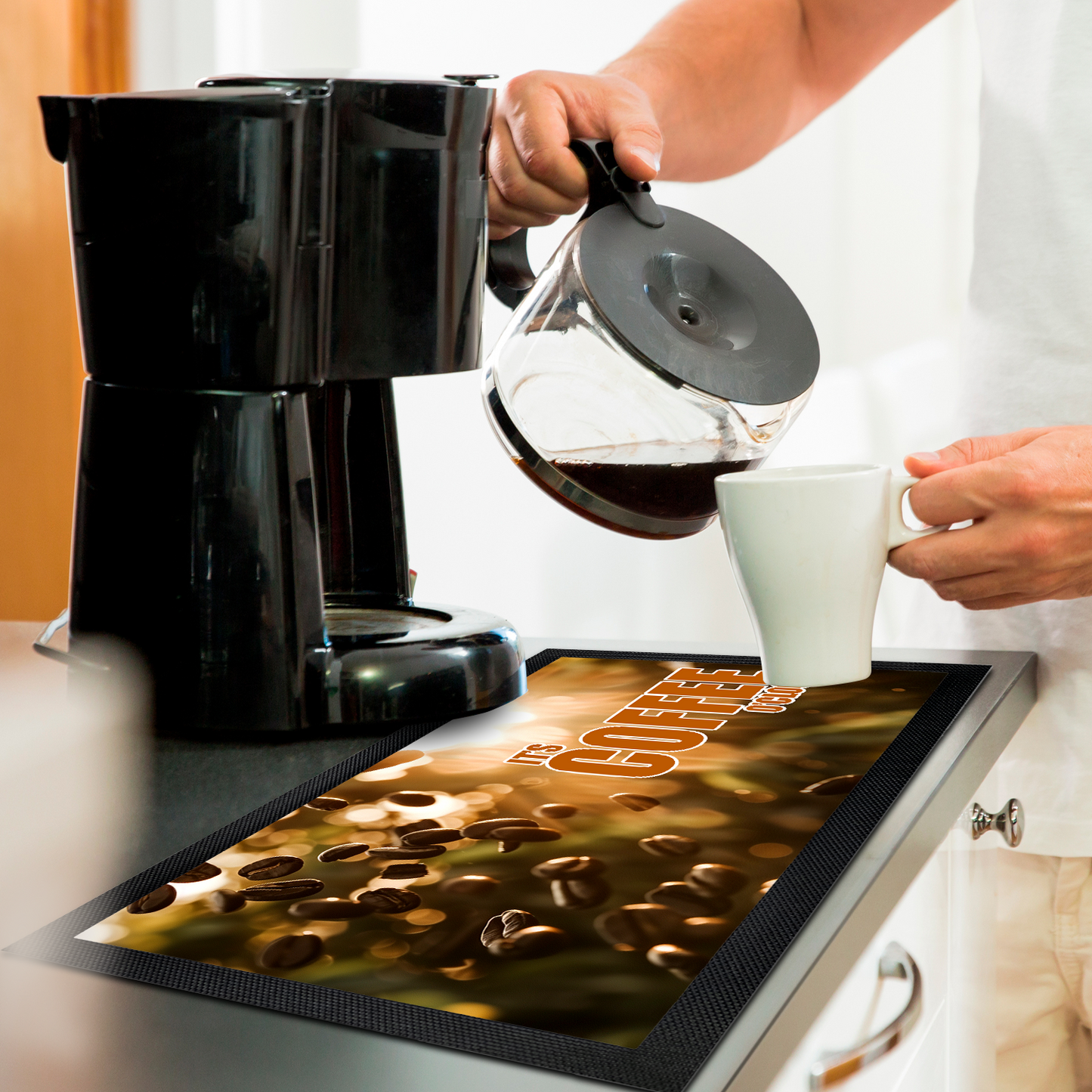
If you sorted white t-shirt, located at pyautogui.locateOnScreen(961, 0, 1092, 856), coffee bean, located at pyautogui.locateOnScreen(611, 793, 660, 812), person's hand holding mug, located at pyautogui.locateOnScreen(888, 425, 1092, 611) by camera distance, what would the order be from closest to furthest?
1. coffee bean, located at pyautogui.locateOnScreen(611, 793, 660, 812)
2. person's hand holding mug, located at pyautogui.locateOnScreen(888, 425, 1092, 611)
3. white t-shirt, located at pyautogui.locateOnScreen(961, 0, 1092, 856)

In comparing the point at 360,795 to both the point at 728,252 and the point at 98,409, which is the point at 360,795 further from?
the point at 728,252

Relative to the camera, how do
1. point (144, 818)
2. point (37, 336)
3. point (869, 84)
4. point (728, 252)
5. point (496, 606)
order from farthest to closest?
point (496, 606) < point (869, 84) < point (37, 336) < point (728, 252) < point (144, 818)

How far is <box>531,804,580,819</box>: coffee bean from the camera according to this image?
21.4 inches

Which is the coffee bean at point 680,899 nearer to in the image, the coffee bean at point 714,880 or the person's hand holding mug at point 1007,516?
the coffee bean at point 714,880

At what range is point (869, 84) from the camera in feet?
5.50

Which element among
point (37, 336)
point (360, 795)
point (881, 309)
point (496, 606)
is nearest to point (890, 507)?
point (360, 795)

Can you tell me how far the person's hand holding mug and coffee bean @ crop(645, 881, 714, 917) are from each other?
0.80ft

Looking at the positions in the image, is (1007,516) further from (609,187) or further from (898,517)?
(609,187)

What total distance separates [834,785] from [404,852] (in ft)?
0.68

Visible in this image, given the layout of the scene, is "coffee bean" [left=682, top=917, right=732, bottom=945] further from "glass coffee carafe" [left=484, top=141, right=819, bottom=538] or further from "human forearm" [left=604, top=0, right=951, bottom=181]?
"human forearm" [left=604, top=0, right=951, bottom=181]

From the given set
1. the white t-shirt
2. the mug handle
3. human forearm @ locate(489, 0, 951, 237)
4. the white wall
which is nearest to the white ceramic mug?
the mug handle

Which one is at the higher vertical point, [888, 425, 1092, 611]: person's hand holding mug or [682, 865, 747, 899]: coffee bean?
[888, 425, 1092, 611]: person's hand holding mug

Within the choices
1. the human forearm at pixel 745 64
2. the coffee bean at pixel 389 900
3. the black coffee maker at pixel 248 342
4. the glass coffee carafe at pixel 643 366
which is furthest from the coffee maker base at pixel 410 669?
the human forearm at pixel 745 64

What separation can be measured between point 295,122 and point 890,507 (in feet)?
1.13
